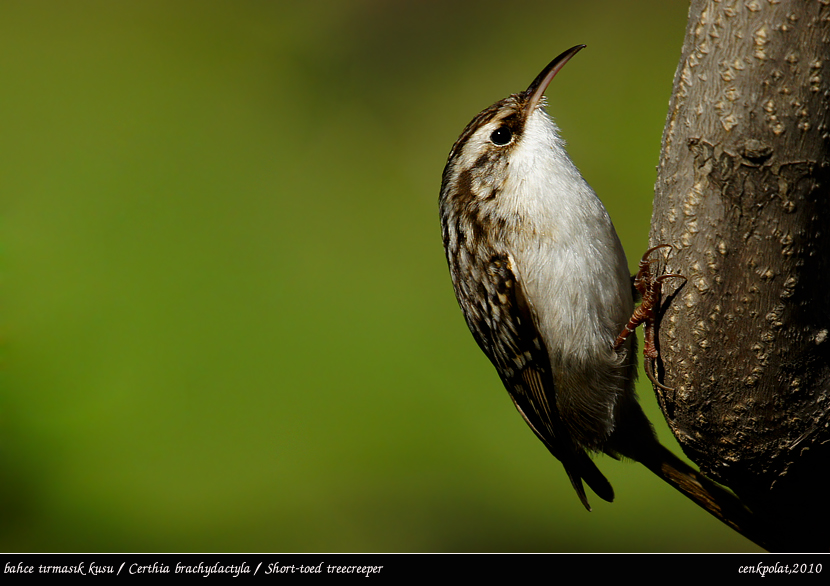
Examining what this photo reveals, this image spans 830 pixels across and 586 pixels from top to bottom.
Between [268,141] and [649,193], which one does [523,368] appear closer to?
[649,193]

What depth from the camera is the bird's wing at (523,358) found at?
160cm

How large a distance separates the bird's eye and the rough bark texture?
0.45 meters

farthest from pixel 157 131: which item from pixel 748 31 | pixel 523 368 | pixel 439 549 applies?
pixel 748 31

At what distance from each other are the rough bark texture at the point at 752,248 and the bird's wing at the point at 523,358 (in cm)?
36

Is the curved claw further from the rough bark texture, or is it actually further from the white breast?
the white breast

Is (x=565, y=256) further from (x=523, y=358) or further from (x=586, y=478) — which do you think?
(x=586, y=478)

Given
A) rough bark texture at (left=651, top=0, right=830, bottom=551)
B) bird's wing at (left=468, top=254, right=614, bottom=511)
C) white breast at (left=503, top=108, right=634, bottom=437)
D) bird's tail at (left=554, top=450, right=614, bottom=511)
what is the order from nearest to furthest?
rough bark texture at (left=651, top=0, right=830, bottom=551) < white breast at (left=503, top=108, right=634, bottom=437) < bird's wing at (left=468, top=254, right=614, bottom=511) < bird's tail at (left=554, top=450, right=614, bottom=511)

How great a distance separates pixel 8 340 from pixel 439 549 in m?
2.53

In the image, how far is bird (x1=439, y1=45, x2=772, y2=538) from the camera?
150 centimetres

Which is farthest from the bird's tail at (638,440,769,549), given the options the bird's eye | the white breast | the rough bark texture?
the bird's eye

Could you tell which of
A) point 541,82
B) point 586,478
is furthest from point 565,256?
point 586,478

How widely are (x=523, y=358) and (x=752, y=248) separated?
0.69m

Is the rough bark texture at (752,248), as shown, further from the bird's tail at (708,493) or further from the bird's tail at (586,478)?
the bird's tail at (586,478)

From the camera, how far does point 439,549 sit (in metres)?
3.39
